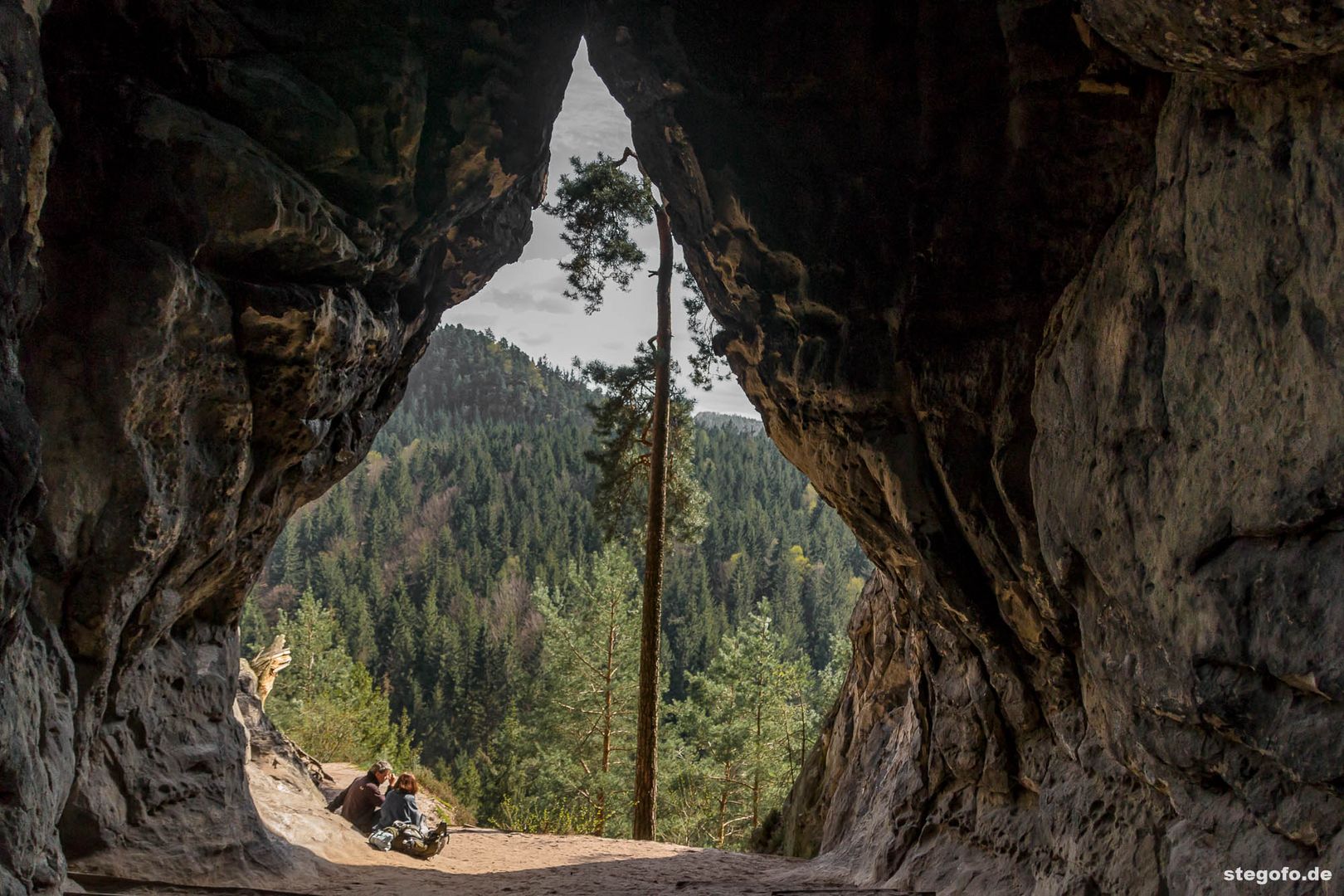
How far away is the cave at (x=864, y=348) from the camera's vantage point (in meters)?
3.79

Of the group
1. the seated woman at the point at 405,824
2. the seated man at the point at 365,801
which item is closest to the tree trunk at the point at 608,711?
the seated man at the point at 365,801

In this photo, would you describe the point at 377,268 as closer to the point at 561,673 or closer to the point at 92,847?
the point at 92,847

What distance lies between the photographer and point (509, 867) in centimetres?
927

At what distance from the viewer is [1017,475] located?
605 cm

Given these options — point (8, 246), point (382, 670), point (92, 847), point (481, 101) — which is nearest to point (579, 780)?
point (92, 847)

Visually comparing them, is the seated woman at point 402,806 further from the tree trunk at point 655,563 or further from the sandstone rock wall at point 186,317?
the tree trunk at point 655,563

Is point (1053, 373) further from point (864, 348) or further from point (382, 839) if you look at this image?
point (382, 839)

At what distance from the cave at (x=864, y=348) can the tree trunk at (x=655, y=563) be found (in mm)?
4268

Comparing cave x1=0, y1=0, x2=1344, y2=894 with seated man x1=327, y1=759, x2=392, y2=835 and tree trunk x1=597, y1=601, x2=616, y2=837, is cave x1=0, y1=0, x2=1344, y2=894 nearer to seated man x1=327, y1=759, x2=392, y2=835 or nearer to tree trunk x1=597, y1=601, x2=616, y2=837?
seated man x1=327, y1=759, x2=392, y2=835

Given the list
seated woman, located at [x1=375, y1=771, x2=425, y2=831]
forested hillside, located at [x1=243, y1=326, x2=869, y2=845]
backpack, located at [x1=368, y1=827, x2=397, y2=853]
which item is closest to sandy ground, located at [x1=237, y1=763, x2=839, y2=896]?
backpack, located at [x1=368, y1=827, x2=397, y2=853]

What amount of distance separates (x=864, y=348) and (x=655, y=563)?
6550 mm

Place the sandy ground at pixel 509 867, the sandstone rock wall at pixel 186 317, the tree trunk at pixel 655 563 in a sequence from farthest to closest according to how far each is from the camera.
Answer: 1. the tree trunk at pixel 655 563
2. the sandy ground at pixel 509 867
3. the sandstone rock wall at pixel 186 317

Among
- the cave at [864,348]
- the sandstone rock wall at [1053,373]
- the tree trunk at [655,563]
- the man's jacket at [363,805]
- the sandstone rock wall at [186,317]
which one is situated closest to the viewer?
the sandstone rock wall at [1053,373]

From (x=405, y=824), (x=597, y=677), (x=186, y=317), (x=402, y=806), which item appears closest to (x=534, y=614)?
(x=597, y=677)
